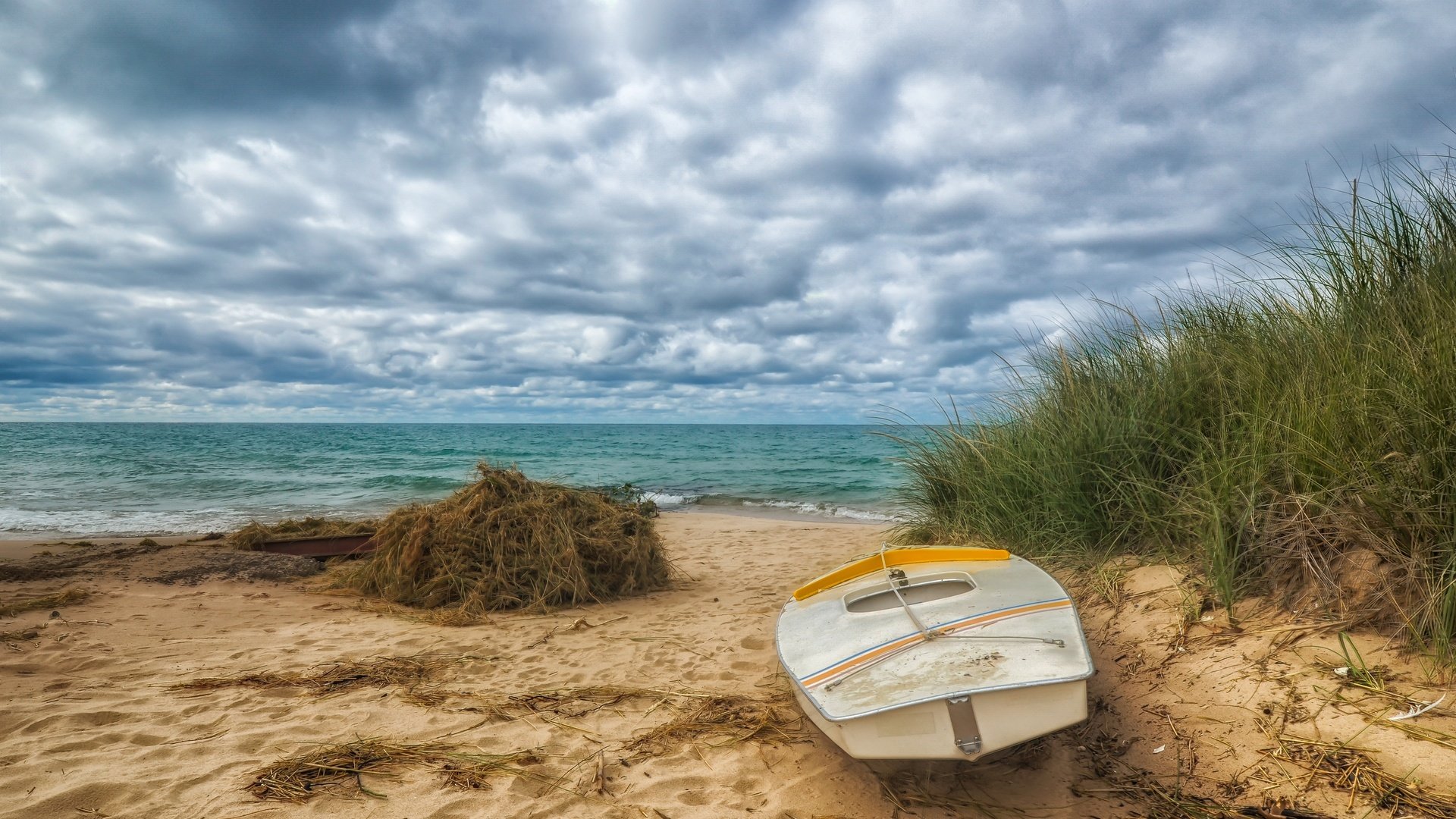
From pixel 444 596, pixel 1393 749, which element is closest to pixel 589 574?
pixel 444 596

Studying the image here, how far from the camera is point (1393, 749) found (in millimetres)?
2611

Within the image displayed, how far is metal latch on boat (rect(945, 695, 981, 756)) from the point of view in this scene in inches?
102

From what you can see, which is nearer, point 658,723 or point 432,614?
point 658,723

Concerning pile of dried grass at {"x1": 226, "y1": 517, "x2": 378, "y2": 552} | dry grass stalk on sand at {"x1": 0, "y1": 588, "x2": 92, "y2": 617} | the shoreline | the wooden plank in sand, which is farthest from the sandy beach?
the shoreline

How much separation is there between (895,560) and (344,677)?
3636 mm

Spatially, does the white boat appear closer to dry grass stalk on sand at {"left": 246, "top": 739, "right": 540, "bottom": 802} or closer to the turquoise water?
dry grass stalk on sand at {"left": 246, "top": 739, "right": 540, "bottom": 802}

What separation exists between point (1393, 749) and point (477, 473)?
698 centimetres

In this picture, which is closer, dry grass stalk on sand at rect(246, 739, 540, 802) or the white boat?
the white boat

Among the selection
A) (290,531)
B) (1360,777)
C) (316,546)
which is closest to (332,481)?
(290,531)

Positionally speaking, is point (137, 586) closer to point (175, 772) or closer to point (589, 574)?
point (589, 574)

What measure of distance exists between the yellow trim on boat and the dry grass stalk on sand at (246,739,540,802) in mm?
2108

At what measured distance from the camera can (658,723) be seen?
3746 millimetres

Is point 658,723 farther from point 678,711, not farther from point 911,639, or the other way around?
point 911,639

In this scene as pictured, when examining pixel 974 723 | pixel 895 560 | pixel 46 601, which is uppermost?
pixel 895 560
